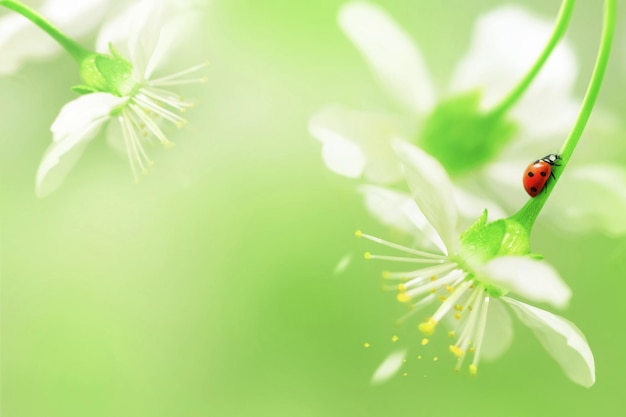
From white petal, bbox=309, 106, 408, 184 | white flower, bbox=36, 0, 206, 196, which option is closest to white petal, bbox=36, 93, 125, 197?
white flower, bbox=36, 0, 206, 196

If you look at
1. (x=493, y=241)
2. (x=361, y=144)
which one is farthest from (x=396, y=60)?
(x=493, y=241)

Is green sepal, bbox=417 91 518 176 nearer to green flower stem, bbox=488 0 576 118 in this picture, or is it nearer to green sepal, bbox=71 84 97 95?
green flower stem, bbox=488 0 576 118

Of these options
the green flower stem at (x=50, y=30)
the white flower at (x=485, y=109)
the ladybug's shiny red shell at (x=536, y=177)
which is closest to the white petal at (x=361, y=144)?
the white flower at (x=485, y=109)

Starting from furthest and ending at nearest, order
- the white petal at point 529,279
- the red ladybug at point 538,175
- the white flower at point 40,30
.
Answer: the white flower at point 40,30
the red ladybug at point 538,175
the white petal at point 529,279

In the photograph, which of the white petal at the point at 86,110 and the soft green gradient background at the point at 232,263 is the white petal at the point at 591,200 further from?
the white petal at the point at 86,110

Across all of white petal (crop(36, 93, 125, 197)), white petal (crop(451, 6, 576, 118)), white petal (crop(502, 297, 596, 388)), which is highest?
white petal (crop(36, 93, 125, 197))

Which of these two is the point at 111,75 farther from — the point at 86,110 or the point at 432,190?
the point at 432,190

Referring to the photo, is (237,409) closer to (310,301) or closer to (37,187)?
(310,301)
